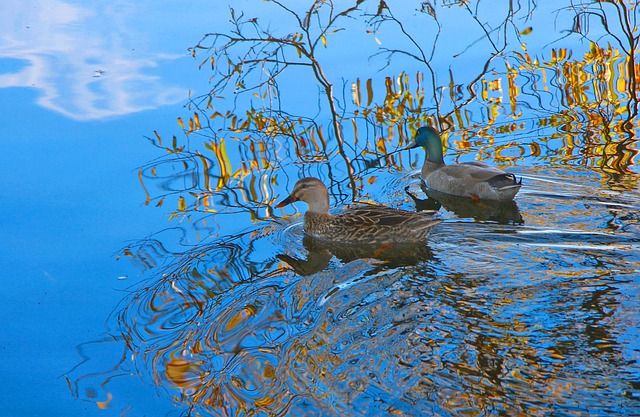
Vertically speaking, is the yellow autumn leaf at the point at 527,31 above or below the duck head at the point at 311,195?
above

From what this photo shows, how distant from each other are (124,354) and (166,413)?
76 cm

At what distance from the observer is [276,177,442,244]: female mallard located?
6.53 meters

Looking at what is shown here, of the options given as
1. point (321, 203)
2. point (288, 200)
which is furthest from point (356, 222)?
point (288, 200)

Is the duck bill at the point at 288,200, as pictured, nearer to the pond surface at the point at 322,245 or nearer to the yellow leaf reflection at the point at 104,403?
the pond surface at the point at 322,245

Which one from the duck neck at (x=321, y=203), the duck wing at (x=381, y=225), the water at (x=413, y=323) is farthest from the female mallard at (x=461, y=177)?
the duck neck at (x=321, y=203)

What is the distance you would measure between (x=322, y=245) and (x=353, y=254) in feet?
1.03

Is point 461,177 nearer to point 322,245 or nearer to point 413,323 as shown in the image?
point 322,245

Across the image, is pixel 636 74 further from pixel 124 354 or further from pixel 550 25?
pixel 124 354

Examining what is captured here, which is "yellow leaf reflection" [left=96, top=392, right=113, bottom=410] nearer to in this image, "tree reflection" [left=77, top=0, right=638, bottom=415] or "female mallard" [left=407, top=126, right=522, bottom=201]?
"tree reflection" [left=77, top=0, right=638, bottom=415]

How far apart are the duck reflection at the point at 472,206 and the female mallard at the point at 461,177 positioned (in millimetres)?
50

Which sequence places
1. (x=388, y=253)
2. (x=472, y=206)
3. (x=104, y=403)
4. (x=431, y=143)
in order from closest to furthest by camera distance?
1. (x=104, y=403)
2. (x=388, y=253)
3. (x=472, y=206)
4. (x=431, y=143)

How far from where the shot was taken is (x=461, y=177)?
7.76m

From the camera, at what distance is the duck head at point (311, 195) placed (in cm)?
699

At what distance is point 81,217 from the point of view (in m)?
6.95
